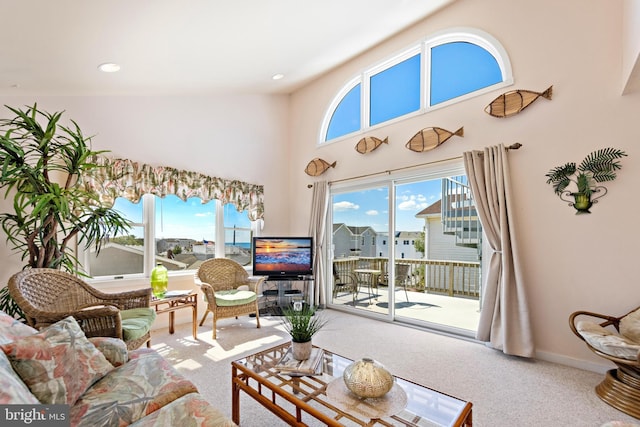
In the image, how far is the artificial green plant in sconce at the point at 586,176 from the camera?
103 inches

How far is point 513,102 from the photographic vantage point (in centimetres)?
313

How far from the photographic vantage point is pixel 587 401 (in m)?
2.22

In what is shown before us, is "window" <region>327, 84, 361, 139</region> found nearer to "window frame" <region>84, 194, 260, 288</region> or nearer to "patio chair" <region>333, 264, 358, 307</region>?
"patio chair" <region>333, 264, 358, 307</region>

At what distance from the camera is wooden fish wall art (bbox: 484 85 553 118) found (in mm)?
3008

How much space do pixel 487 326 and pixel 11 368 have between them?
12.1ft

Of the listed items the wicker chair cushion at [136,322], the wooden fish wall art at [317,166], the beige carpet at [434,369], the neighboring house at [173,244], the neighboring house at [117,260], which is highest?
the wooden fish wall art at [317,166]

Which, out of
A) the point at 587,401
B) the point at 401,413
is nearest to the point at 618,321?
→ the point at 587,401

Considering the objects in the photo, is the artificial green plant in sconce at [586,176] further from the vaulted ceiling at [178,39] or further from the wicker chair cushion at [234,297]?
the wicker chair cushion at [234,297]

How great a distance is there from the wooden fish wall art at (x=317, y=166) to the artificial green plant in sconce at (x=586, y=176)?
2.98 m

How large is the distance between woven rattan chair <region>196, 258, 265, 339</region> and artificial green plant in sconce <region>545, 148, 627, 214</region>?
3621 millimetres

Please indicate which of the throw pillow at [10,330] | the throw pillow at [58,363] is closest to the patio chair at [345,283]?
the throw pillow at [58,363]

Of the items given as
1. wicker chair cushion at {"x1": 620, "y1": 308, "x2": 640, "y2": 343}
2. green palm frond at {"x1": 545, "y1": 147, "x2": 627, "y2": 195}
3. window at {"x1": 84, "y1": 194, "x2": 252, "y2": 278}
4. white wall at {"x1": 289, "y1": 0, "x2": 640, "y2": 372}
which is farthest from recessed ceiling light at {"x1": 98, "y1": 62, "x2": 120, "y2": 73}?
wicker chair cushion at {"x1": 620, "y1": 308, "x2": 640, "y2": 343}

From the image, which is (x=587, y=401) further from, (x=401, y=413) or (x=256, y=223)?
(x=256, y=223)

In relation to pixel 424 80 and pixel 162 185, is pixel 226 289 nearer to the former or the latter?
pixel 162 185
